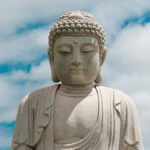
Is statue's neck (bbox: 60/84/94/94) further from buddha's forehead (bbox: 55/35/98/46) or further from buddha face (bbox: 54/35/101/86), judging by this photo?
buddha's forehead (bbox: 55/35/98/46)

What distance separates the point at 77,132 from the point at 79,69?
111 cm

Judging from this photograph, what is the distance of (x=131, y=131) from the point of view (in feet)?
33.2

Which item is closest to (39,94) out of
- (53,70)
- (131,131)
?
(53,70)

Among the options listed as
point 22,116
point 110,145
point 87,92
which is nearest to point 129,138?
point 110,145

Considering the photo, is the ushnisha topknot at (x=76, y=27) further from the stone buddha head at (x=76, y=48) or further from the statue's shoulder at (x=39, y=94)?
the statue's shoulder at (x=39, y=94)

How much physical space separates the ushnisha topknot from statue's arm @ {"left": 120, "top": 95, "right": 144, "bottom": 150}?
1.20 m

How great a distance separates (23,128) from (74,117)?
0.96 metres

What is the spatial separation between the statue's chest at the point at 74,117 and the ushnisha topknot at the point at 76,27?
1.02 m

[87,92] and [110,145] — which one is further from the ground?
[87,92]

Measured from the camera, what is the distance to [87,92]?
10.3 m

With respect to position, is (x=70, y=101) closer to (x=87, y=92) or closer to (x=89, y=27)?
(x=87, y=92)

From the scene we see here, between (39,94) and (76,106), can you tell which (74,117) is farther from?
(39,94)

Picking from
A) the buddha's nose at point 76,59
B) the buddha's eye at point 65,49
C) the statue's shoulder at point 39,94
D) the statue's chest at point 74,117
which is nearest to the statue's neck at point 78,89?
the statue's chest at point 74,117

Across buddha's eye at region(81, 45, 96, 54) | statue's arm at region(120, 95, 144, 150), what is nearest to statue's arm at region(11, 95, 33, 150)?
buddha's eye at region(81, 45, 96, 54)
